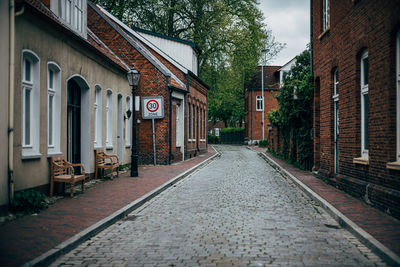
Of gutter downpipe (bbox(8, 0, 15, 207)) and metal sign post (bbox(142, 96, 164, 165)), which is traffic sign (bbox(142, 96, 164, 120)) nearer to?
metal sign post (bbox(142, 96, 164, 165))

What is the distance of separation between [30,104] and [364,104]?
24.8 ft

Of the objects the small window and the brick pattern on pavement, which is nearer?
the brick pattern on pavement

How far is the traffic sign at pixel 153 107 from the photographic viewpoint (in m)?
19.8

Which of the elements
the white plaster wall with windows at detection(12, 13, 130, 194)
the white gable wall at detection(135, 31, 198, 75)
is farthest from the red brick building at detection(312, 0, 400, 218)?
the white gable wall at detection(135, 31, 198, 75)

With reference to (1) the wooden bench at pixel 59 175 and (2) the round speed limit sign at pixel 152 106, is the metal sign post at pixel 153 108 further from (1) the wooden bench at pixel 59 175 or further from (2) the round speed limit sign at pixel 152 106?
Answer: (1) the wooden bench at pixel 59 175

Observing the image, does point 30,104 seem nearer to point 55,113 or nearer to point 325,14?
point 55,113

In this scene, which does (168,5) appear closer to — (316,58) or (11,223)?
(316,58)

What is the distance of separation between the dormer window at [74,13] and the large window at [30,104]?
106 inches

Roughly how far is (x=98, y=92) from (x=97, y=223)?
27.5 ft

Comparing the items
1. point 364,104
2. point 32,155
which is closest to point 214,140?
point 364,104

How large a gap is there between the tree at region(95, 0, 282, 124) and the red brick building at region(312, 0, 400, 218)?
726 inches

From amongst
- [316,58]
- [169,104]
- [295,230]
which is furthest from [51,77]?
[169,104]

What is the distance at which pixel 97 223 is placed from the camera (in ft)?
23.5

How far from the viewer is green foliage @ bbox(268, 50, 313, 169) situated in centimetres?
1685
